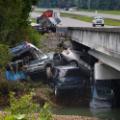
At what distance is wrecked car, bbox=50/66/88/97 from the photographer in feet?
136

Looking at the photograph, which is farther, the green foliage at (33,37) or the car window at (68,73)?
the green foliage at (33,37)

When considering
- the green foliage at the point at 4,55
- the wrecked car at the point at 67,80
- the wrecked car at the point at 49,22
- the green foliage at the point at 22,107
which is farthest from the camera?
the wrecked car at the point at 49,22

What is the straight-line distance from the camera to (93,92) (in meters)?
41.2

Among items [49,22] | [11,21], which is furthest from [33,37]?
[49,22]

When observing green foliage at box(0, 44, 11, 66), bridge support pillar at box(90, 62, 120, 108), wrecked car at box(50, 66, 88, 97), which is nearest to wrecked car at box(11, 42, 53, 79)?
wrecked car at box(50, 66, 88, 97)

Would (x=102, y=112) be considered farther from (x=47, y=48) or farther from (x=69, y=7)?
(x=69, y=7)

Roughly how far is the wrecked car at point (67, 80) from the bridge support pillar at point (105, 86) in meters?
1.05

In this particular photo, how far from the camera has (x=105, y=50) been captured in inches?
1433

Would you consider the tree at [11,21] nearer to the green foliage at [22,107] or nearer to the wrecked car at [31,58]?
the wrecked car at [31,58]

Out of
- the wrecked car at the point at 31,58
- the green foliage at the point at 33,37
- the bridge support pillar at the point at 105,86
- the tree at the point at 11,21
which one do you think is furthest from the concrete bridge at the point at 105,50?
the green foliage at the point at 33,37

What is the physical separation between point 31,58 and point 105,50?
11639mm

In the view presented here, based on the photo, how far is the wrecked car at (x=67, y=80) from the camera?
136 ft

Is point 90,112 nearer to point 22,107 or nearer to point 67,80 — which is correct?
point 67,80

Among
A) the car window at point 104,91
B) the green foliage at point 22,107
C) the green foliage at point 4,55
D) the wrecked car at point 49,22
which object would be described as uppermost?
the green foliage at point 22,107
